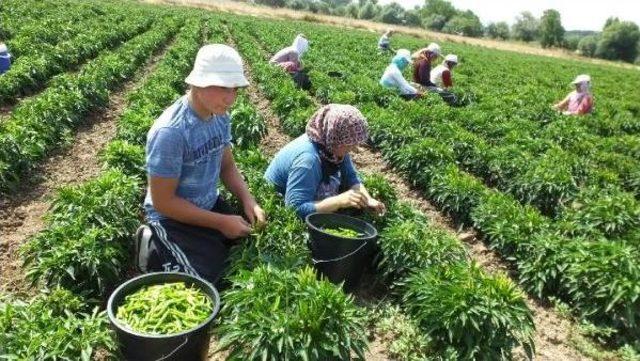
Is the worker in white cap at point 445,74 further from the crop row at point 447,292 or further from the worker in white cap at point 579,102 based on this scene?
the crop row at point 447,292

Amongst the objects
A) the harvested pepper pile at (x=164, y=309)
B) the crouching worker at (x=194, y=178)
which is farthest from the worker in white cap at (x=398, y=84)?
the harvested pepper pile at (x=164, y=309)

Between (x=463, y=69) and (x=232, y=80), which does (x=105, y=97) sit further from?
(x=463, y=69)

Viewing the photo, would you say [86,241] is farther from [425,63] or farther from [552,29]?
[552,29]

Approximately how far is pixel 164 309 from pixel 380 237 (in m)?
2.54

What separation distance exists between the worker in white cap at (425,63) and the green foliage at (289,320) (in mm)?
11582

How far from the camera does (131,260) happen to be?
527 cm

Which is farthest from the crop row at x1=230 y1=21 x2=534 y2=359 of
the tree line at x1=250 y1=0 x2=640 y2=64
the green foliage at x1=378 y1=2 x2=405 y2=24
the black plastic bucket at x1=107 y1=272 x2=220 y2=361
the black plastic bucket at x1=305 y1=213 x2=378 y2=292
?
the green foliage at x1=378 y1=2 x2=405 y2=24

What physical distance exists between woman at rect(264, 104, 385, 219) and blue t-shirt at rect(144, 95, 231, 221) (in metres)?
0.79

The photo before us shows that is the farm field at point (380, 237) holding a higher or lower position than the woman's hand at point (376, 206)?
lower

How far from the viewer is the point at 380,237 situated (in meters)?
5.36

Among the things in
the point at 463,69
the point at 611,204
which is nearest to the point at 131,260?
the point at 611,204

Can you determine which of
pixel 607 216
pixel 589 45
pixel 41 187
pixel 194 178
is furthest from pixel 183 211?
pixel 589 45

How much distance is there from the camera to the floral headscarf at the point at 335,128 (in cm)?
493

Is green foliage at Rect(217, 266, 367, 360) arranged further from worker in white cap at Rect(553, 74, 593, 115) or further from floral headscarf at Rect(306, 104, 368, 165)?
worker in white cap at Rect(553, 74, 593, 115)
